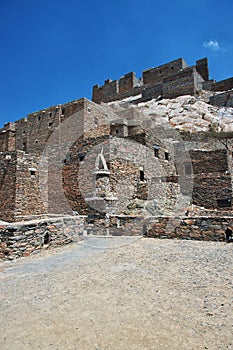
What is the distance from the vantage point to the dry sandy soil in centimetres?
232

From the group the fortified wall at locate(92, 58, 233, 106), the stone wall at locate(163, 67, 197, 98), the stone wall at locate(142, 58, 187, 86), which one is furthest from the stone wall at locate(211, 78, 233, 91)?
the stone wall at locate(142, 58, 187, 86)

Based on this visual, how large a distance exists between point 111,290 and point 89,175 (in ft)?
28.7

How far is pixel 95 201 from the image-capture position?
941cm

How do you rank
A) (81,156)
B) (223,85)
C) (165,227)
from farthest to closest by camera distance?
1. (223,85)
2. (81,156)
3. (165,227)

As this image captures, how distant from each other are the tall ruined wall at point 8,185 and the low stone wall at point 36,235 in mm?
5951

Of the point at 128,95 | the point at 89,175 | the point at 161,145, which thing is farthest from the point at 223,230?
the point at 128,95

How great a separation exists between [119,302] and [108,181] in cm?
779

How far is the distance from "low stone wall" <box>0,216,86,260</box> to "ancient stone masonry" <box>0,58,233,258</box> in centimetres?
2

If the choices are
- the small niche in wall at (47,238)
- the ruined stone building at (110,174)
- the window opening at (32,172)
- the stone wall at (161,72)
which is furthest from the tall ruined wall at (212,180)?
the stone wall at (161,72)

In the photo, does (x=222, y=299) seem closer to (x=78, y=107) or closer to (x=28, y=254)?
(x=28, y=254)

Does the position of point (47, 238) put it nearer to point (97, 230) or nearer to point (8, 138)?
point (97, 230)

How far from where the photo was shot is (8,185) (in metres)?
12.2

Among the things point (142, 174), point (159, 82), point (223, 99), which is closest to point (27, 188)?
point (142, 174)

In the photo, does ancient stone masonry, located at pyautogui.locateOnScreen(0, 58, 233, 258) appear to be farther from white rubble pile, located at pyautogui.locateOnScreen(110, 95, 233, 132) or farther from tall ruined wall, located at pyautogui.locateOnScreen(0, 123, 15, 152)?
tall ruined wall, located at pyautogui.locateOnScreen(0, 123, 15, 152)
